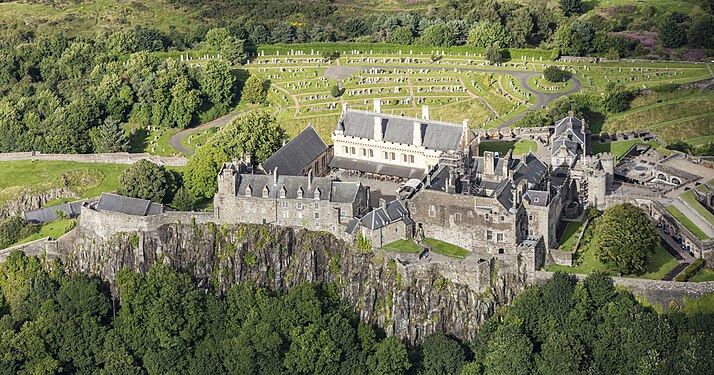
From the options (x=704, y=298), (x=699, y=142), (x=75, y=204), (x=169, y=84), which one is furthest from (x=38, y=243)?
(x=699, y=142)

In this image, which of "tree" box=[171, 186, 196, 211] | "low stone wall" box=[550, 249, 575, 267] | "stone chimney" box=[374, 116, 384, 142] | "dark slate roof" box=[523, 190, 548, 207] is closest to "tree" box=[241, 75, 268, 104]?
"tree" box=[171, 186, 196, 211]

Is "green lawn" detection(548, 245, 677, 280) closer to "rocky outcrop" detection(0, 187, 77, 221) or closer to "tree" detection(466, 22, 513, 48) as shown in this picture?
"rocky outcrop" detection(0, 187, 77, 221)

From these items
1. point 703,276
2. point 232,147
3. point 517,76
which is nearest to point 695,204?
point 703,276

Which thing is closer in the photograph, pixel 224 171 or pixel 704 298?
pixel 704 298

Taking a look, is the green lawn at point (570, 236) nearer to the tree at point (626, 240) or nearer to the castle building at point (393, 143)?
the tree at point (626, 240)

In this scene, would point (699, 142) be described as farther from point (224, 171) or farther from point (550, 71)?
point (224, 171)

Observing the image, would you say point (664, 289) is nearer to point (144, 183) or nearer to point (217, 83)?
point (144, 183)
